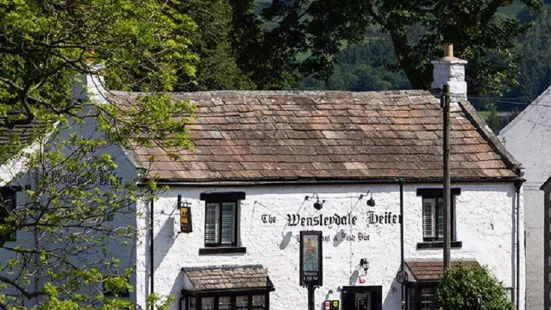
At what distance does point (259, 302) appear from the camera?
3794 centimetres

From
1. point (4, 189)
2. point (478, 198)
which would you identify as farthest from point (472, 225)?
point (4, 189)

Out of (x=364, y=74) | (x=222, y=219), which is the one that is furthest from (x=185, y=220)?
(x=364, y=74)

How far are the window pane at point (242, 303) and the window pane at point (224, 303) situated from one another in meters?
0.20

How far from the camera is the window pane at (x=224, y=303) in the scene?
3738 cm

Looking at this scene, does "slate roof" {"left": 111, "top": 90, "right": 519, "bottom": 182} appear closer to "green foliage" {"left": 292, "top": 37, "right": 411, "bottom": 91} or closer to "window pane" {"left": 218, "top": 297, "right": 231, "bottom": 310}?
"window pane" {"left": 218, "top": 297, "right": 231, "bottom": 310}

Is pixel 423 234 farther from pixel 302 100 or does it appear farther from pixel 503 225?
pixel 302 100

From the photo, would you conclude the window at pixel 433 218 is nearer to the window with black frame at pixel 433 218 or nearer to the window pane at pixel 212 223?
the window with black frame at pixel 433 218

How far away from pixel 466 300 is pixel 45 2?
14210 mm

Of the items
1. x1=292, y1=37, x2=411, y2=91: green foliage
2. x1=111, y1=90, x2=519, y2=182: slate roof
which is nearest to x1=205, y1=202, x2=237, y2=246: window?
x1=111, y1=90, x2=519, y2=182: slate roof

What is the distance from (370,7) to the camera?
5431 centimetres

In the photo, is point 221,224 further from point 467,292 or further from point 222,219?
point 467,292

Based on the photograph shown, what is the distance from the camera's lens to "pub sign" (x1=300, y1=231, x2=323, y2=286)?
38562 mm

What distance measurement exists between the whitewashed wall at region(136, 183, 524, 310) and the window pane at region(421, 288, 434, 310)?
1.97 ft

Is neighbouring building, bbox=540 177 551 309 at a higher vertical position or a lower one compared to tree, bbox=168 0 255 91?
lower
